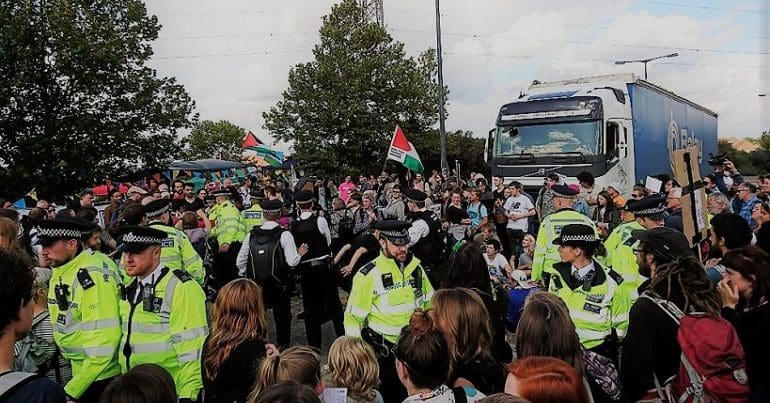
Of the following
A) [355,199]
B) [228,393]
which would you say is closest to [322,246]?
[355,199]

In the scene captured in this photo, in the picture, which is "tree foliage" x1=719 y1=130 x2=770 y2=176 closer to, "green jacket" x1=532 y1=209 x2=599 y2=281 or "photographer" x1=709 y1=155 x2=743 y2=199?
"photographer" x1=709 y1=155 x2=743 y2=199

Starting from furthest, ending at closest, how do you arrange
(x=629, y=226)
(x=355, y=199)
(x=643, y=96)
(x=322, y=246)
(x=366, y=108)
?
1. (x=366, y=108)
2. (x=643, y=96)
3. (x=355, y=199)
4. (x=322, y=246)
5. (x=629, y=226)

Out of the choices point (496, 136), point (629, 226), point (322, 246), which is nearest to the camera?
point (629, 226)

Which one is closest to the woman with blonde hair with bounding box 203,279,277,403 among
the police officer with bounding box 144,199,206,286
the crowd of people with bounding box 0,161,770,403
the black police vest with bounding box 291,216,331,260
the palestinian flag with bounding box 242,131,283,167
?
the crowd of people with bounding box 0,161,770,403

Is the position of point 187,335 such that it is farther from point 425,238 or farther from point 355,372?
point 425,238

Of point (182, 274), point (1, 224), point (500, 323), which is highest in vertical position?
point (1, 224)

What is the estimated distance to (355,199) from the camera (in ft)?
31.4

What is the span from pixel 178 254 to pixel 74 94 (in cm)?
1291

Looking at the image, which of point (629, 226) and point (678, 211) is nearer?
point (629, 226)

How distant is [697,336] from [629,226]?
2.80m

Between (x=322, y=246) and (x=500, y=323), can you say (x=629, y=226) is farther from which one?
(x=322, y=246)

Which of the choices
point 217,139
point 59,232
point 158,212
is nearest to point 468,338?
point 59,232

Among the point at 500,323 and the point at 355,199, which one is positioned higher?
the point at 355,199

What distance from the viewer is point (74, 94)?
53.6 ft
